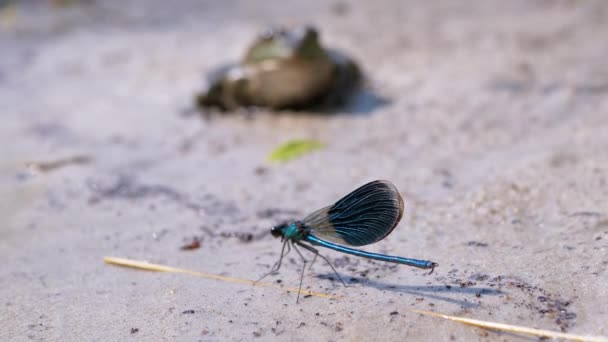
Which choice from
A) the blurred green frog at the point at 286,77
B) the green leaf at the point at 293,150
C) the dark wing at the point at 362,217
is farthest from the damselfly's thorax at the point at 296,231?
the blurred green frog at the point at 286,77

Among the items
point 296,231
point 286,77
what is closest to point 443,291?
point 296,231

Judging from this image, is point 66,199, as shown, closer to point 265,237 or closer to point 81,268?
point 81,268

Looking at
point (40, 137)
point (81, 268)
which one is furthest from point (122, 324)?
point (40, 137)

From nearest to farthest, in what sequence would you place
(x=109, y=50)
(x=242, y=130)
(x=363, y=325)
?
1. (x=363, y=325)
2. (x=242, y=130)
3. (x=109, y=50)

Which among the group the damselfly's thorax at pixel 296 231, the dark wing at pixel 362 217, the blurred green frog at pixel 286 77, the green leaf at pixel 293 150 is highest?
the blurred green frog at pixel 286 77

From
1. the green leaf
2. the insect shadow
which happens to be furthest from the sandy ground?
the green leaf

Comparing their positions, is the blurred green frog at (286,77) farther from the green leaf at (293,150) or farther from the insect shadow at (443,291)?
the insect shadow at (443,291)
